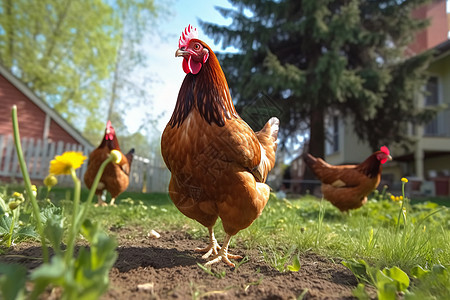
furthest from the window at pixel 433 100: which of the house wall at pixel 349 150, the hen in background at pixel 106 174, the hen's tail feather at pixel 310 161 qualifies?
the hen in background at pixel 106 174

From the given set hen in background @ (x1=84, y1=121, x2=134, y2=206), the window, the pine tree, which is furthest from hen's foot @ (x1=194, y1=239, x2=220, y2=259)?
the window

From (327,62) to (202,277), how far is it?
27.6 feet

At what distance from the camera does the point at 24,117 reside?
37.7 ft

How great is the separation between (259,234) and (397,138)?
427 inches

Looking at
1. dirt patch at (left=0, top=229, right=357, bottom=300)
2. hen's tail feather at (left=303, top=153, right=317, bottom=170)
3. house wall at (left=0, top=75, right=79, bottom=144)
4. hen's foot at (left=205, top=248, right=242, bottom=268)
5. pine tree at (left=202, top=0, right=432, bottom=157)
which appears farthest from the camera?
house wall at (left=0, top=75, right=79, bottom=144)

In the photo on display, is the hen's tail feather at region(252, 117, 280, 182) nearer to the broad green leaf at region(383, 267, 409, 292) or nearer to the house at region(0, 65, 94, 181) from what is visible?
the broad green leaf at region(383, 267, 409, 292)

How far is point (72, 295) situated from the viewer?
2.36 ft

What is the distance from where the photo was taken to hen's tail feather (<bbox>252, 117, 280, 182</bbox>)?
2.06 metres

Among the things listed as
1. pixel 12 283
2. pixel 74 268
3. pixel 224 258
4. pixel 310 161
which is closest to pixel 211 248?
pixel 224 258

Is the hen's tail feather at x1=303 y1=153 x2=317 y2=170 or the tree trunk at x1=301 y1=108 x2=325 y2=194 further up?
the tree trunk at x1=301 y1=108 x2=325 y2=194

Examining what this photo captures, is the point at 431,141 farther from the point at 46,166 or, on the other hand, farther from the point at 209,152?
the point at 46,166

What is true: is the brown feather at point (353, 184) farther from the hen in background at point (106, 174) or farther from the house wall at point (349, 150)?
the house wall at point (349, 150)

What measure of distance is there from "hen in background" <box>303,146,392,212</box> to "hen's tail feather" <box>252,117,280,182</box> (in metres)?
2.18

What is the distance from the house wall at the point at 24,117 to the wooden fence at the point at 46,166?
0.78m
